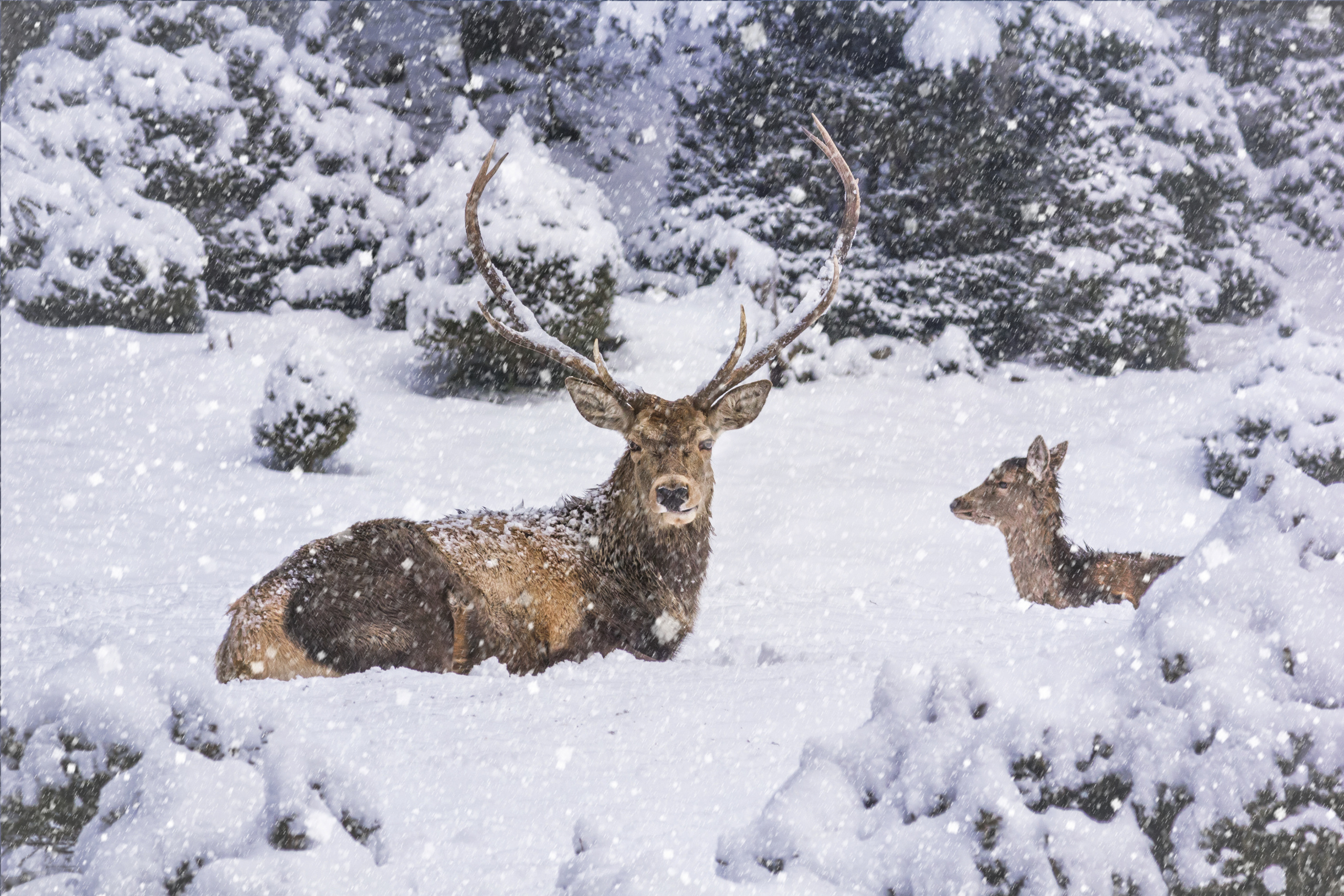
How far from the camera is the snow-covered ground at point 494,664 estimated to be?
59.5 inches

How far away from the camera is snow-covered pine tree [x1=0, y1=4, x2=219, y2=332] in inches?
420

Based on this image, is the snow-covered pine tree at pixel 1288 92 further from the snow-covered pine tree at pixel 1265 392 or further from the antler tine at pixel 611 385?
the antler tine at pixel 611 385

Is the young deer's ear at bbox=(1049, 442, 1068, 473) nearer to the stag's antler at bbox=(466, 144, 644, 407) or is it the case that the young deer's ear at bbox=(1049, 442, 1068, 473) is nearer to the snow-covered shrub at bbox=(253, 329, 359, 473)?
the stag's antler at bbox=(466, 144, 644, 407)

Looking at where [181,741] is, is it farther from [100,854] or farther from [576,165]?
[576,165]

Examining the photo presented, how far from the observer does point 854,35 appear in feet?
40.9

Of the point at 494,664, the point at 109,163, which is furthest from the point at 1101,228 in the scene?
the point at 109,163

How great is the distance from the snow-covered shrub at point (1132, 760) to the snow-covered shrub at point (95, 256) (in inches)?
434

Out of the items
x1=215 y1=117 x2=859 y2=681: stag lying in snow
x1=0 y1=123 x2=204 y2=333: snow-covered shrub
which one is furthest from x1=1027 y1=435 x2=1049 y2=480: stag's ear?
x1=0 y1=123 x2=204 y2=333: snow-covered shrub

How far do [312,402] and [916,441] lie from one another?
18.3ft

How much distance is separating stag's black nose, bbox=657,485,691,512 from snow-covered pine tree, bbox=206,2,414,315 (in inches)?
414

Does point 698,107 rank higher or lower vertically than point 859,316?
higher

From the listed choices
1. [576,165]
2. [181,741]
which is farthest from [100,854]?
[576,165]

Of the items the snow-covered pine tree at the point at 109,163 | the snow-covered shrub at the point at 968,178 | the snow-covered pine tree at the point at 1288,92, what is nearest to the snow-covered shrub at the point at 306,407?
the snow-covered pine tree at the point at 109,163

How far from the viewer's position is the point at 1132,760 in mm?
1424
